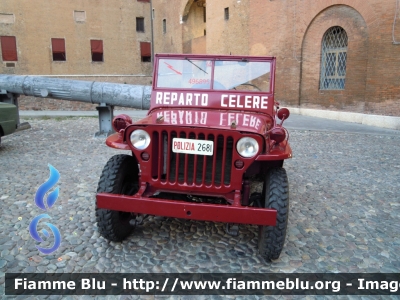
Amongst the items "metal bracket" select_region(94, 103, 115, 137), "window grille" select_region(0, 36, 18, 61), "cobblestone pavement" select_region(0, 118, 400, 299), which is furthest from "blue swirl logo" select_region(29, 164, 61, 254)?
"window grille" select_region(0, 36, 18, 61)

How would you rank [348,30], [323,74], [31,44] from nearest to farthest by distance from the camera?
1. [348,30]
2. [323,74]
3. [31,44]

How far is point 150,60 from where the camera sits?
25.2m

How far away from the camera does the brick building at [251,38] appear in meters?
12.1

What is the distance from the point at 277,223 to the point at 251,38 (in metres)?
15.7

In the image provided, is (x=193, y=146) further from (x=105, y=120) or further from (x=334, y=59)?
(x=334, y=59)

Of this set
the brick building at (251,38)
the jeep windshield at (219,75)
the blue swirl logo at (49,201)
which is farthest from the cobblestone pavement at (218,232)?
the brick building at (251,38)

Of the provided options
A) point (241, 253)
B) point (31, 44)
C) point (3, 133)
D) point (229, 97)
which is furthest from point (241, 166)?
point (31, 44)

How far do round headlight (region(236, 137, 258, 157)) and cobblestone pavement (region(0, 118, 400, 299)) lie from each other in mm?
986

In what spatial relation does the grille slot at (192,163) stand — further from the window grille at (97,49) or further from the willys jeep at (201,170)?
the window grille at (97,49)

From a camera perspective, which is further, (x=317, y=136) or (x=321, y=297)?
(x=317, y=136)

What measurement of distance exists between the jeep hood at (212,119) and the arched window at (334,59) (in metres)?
11.4

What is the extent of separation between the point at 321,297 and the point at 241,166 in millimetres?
1181

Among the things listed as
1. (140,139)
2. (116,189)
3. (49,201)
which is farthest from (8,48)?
(140,139)

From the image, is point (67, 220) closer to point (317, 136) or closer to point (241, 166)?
point (241, 166)
